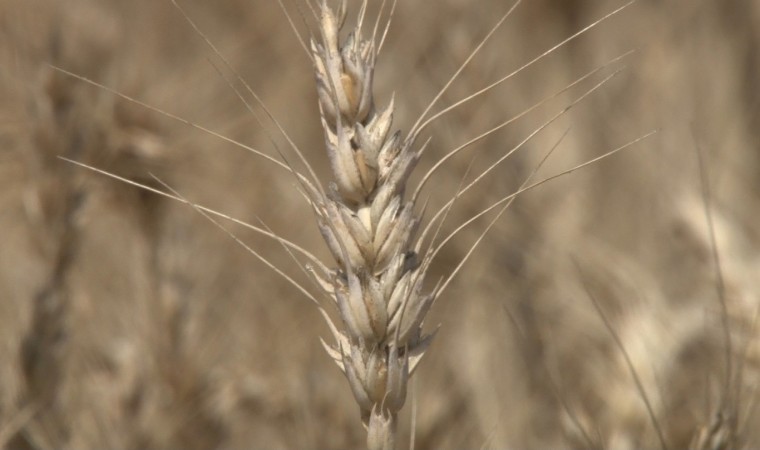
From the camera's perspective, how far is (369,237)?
2.29 ft

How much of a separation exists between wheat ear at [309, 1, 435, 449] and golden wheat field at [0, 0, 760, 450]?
31cm

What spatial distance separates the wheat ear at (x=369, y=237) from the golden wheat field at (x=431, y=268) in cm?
31

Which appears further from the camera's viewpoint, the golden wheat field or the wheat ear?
the golden wheat field

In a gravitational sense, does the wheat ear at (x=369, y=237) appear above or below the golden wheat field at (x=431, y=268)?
above

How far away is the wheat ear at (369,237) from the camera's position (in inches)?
27.3

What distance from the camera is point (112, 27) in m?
1.64

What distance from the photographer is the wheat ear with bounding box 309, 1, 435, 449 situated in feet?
2.27

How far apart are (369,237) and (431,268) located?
1.17 m

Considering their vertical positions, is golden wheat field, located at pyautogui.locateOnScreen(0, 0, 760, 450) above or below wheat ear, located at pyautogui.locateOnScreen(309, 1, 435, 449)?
below

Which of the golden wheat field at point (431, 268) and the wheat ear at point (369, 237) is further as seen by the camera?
the golden wheat field at point (431, 268)

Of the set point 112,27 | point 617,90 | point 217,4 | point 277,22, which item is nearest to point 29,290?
point 112,27

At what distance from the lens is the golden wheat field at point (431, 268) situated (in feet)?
4.43

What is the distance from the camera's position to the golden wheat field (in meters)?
1.35

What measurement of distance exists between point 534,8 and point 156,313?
1.38m
